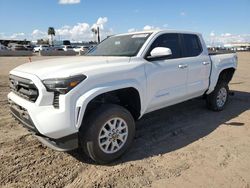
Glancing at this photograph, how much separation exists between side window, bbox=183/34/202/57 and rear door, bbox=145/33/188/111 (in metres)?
0.21

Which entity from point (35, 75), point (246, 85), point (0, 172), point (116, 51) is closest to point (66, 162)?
point (0, 172)

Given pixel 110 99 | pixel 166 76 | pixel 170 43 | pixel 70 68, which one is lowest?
pixel 110 99

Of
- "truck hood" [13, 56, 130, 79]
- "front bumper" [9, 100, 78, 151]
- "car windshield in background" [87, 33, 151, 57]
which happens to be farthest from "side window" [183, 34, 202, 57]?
"front bumper" [9, 100, 78, 151]

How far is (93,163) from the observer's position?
400 centimetres

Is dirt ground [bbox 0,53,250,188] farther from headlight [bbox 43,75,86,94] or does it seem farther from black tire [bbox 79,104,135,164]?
headlight [bbox 43,75,86,94]

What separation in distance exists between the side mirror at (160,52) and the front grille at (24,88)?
1.93 m

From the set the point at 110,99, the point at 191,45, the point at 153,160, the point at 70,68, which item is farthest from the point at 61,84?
the point at 191,45

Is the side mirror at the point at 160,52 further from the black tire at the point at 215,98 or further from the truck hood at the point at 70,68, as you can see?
the black tire at the point at 215,98

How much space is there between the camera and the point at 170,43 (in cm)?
525

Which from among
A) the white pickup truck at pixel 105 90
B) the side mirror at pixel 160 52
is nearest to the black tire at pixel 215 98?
the white pickup truck at pixel 105 90

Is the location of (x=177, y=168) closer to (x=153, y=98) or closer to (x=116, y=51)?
(x=153, y=98)

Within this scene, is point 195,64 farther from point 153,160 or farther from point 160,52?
point 153,160

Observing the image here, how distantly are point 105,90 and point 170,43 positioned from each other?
2.08m

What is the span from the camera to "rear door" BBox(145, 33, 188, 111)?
4.50 m
